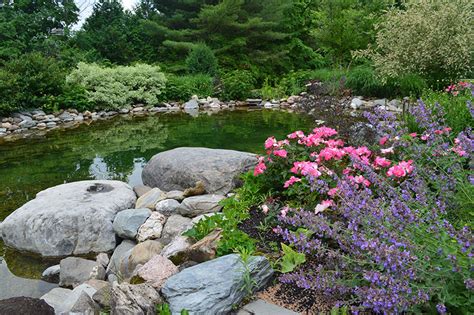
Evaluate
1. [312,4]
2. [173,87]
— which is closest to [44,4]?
[173,87]

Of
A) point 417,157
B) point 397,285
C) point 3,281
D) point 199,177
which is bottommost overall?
point 3,281

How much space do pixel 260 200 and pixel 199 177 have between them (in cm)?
145

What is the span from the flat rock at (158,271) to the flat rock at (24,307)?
0.59 metres

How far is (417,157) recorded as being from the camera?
2568 millimetres

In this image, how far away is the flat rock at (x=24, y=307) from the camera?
240cm

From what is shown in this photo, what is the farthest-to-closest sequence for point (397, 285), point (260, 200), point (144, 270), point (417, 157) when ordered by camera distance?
point (260, 200)
point (144, 270)
point (417, 157)
point (397, 285)

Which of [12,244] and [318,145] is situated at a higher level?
[318,145]

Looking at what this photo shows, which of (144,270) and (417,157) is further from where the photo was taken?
(144,270)

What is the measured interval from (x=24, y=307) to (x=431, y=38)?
29.8ft

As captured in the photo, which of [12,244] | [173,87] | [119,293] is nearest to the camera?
[119,293]

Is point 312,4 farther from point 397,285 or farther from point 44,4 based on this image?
point 397,285

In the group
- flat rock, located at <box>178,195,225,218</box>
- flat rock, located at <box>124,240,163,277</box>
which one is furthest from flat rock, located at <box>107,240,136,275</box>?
A: flat rock, located at <box>178,195,225,218</box>

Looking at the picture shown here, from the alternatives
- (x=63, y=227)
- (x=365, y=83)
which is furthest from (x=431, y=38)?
(x=63, y=227)

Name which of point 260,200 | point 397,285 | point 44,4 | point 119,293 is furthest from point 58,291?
point 44,4
